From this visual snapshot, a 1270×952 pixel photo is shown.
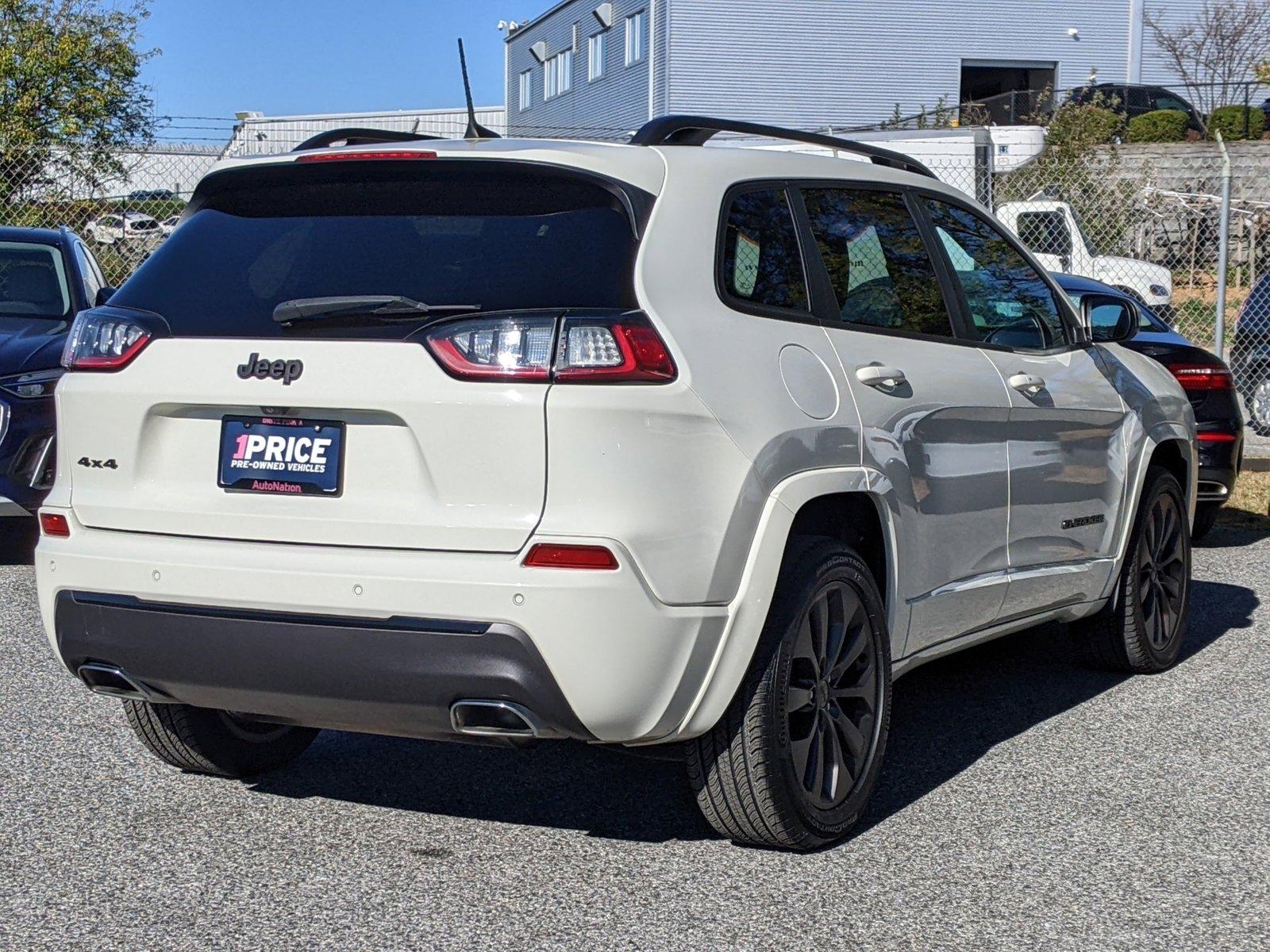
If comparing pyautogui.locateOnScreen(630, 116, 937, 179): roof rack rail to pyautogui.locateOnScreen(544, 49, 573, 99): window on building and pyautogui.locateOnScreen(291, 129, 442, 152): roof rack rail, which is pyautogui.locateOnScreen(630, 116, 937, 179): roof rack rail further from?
pyautogui.locateOnScreen(544, 49, 573, 99): window on building

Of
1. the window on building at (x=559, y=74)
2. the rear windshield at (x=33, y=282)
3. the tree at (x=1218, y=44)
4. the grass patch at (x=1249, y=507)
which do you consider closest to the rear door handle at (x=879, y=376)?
the rear windshield at (x=33, y=282)

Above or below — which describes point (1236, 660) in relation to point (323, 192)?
below

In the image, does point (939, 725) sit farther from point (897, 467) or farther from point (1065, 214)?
point (1065, 214)

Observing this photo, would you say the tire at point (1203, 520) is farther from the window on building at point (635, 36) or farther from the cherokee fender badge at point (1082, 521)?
the window on building at point (635, 36)

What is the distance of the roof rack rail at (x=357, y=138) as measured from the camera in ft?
14.4

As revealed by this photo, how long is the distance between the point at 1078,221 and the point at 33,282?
10.8 meters

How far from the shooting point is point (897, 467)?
4.48m

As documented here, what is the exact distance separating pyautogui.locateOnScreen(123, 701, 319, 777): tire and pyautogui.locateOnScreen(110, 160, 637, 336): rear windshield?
1.20 m

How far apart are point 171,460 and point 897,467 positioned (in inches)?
73.4

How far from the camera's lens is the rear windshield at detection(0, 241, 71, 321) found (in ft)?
29.9

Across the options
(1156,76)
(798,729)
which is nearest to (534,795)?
(798,729)

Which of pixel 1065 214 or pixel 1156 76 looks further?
pixel 1156 76

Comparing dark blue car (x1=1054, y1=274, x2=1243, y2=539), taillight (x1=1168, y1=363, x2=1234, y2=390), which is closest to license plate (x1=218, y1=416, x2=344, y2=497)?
dark blue car (x1=1054, y1=274, x2=1243, y2=539)

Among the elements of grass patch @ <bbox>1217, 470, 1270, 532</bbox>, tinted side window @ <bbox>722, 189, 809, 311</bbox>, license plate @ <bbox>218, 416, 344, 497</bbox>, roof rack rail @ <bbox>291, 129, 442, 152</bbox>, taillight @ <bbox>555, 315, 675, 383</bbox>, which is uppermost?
roof rack rail @ <bbox>291, 129, 442, 152</bbox>
